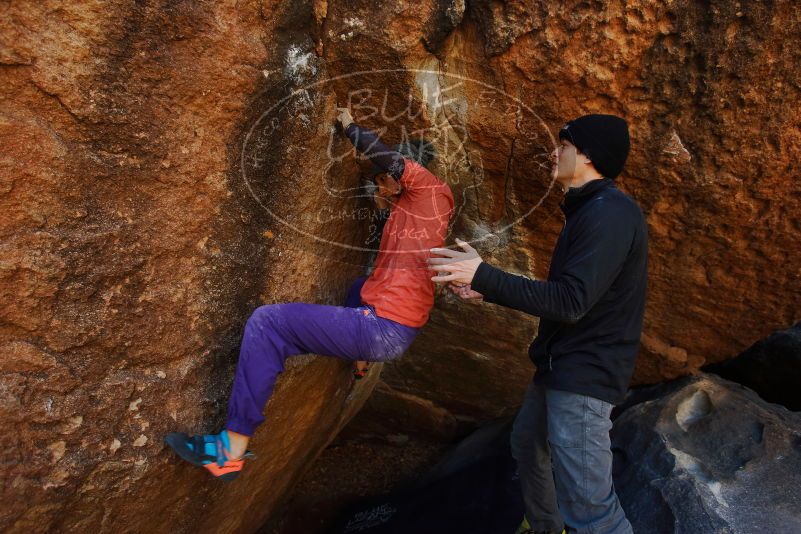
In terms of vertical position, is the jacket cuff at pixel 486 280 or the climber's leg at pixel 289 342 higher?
the jacket cuff at pixel 486 280

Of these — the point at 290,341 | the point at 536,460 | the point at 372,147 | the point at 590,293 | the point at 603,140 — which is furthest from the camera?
the point at 536,460

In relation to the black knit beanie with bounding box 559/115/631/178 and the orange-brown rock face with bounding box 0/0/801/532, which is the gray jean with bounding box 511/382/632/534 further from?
the orange-brown rock face with bounding box 0/0/801/532

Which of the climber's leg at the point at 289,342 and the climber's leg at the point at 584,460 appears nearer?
the climber's leg at the point at 584,460

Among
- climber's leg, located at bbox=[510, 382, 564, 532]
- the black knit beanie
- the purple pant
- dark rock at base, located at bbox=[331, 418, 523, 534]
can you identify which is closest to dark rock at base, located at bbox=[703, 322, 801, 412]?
dark rock at base, located at bbox=[331, 418, 523, 534]

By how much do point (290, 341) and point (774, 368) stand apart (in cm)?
325

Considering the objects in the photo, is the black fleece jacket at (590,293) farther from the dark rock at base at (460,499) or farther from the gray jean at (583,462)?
the dark rock at base at (460,499)

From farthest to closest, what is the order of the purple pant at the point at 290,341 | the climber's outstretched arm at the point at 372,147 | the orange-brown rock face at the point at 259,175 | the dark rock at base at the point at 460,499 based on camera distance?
the dark rock at base at the point at 460,499, the climber's outstretched arm at the point at 372,147, the purple pant at the point at 290,341, the orange-brown rock face at the point at 259,175

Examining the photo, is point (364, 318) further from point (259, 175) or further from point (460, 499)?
point (460, 499)

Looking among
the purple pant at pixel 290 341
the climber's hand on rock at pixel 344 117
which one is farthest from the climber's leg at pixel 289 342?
the climber's hand on rock at pixel 344 117

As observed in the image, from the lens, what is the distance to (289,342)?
240cm

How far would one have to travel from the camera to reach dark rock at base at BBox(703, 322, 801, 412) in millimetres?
3846

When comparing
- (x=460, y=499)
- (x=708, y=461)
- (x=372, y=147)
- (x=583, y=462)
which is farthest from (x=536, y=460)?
(x=372, y=147)

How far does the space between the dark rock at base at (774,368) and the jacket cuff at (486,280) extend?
2542 mm

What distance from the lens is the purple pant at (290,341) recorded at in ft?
7.64
